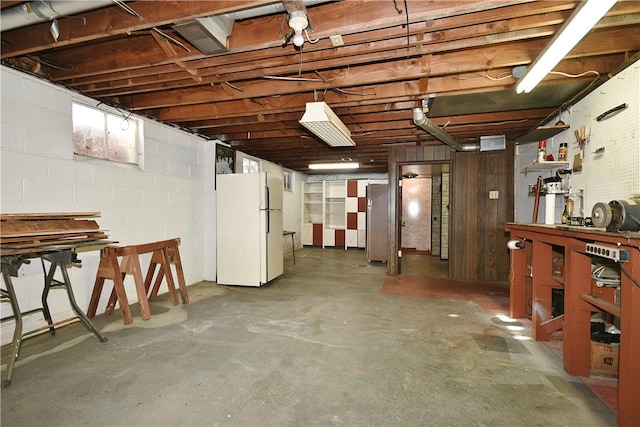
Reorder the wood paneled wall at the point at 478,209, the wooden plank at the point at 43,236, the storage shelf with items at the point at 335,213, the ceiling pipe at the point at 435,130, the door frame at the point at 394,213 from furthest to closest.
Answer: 1. the storage shelf with items at the point at 335,213
2. the door frame at the point at 394,213
3. the wood paneled wall at the point at 478,209
4. the ceiling pipe at the point at 435,130
5. the wooden plank at the point at 43,236

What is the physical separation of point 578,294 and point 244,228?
3.78 m

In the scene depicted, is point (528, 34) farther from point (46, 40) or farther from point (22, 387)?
point (22, 387)

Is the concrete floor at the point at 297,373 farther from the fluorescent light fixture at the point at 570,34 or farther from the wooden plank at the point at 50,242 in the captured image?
the fluorescent light fixture at the point at 570,34

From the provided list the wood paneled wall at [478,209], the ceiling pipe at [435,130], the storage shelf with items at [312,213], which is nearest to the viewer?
the ceiling pipe at [435,130]

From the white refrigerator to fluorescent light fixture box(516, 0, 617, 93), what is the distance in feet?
10.7

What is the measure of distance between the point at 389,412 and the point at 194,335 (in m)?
1.87

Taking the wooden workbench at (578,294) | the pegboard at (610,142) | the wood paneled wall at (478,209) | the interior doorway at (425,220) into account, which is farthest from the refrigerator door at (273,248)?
the pegboard at (610,142)

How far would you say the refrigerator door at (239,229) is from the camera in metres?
4.34

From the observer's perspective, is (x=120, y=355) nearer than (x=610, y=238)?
No

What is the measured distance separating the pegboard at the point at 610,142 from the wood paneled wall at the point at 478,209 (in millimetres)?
Result: 1647

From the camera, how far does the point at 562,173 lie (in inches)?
127

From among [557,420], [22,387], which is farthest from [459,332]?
[22,387]

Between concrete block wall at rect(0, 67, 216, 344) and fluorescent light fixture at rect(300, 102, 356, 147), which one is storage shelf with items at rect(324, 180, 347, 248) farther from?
fluorescent light fixture at rect(300, 102, 356, 147)

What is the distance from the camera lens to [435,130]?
378cm
